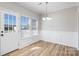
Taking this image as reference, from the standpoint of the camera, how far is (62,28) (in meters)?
4.77

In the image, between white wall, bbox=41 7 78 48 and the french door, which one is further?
white wall, bbox=41 7 78 48

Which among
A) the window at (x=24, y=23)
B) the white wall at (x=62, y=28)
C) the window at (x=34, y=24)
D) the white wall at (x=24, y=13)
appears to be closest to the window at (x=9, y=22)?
the white wall at (x=24, y=13)

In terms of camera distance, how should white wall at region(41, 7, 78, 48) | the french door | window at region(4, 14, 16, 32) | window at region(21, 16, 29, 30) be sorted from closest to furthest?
the french door < window at region(4, 14, 16, 32) < window at region(21, 16, 29, 30) < white wall at region(41, 7, 78, 48)

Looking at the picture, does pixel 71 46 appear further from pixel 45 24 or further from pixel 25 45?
pixel 25 45

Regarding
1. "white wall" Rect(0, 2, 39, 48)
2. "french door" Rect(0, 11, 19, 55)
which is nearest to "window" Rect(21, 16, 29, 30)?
"white wall" Rect(0, 2, 39, 48)

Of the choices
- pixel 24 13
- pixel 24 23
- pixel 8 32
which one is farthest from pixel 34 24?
pixel 8 32

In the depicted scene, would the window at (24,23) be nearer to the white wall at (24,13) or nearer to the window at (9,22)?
the white wall at (24,13)

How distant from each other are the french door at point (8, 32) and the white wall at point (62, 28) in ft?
4.12

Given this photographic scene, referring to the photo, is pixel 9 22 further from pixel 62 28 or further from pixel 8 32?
pixel 62 28

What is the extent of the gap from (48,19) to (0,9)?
214 cm

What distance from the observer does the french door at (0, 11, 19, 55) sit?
3414 millimetres

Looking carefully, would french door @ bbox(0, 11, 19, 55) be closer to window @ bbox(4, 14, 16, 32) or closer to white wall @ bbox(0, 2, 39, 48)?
window @ bbox(4, 14, 16, 32)

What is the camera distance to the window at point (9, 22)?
3.62 metres

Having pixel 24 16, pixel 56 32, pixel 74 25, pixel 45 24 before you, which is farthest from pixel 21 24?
pixel 74 25
